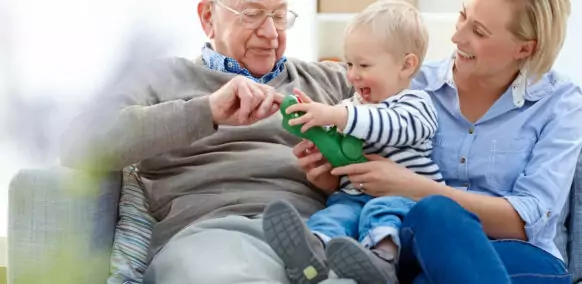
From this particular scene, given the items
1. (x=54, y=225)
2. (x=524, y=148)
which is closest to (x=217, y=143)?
(x=54, y=225)

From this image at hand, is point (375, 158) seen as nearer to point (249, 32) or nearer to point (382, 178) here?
point (382, 178)

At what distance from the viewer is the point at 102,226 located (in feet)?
4.65

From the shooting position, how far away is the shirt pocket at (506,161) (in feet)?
4.83

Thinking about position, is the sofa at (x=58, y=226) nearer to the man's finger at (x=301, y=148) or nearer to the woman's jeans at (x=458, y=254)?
the man's finger at (x=301, y=148)

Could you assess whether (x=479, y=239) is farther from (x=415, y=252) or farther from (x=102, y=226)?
(x=102, y=226)

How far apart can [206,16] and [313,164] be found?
461mm

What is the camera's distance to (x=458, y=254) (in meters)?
1.16

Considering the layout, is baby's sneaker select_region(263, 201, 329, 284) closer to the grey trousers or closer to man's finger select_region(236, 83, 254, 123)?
the grey trousers

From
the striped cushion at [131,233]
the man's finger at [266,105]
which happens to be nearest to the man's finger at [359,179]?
the man's finger at [266,105]

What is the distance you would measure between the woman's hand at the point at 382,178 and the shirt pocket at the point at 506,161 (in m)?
0.18

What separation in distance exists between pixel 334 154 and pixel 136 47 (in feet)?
1.72

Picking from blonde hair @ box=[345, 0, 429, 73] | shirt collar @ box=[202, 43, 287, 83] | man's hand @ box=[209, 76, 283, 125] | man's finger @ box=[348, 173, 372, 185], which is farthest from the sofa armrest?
blonde hair @ box=[345, 0, 429, 73]

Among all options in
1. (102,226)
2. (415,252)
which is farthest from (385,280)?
(102,226)

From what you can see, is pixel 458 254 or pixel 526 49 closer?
pixel 458 254
